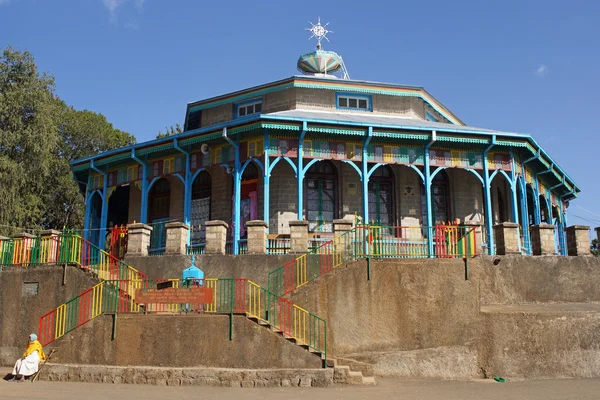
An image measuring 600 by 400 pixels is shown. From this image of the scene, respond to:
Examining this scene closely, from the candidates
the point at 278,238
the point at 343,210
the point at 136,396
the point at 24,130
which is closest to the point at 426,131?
the point at 343,210

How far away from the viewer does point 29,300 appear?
44.4ft

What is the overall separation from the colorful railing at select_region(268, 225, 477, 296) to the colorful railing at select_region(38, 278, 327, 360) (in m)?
0.62

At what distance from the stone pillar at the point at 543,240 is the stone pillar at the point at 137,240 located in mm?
10429

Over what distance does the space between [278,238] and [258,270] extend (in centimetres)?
279

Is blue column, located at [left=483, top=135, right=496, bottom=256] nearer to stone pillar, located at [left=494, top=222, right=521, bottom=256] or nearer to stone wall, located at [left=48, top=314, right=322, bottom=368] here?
stone pillar, located at [left=494, top=222, right=521, bottom=256]

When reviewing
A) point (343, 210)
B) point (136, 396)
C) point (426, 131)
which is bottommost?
point (136, 396)

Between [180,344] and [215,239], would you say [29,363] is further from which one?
[215,239]

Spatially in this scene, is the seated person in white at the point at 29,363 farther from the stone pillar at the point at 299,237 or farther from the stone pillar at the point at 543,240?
the stone pillar at the point at 543,240

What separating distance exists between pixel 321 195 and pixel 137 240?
6.50 meters

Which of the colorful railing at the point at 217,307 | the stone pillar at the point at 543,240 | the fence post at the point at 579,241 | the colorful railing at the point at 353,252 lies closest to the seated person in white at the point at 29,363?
the colorful railing at the point at 217,307

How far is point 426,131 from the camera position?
17.7 metres

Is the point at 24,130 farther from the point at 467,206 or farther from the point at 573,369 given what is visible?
the point at 573,369

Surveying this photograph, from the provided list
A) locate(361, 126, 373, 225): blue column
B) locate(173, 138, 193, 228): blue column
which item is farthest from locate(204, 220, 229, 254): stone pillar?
locate(361, 126, 373, 225): blue column

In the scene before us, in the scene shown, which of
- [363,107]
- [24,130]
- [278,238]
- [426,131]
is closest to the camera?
[278,238]
